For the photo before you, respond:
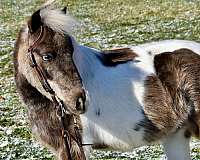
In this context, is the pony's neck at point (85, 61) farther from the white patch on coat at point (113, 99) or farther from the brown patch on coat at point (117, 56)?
the brown patch on coat at point (117, 56)

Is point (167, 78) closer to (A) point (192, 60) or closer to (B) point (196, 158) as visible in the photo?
(A) point (192, 60)

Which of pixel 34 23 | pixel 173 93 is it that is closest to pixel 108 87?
pixel 173 93

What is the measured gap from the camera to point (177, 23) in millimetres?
19672

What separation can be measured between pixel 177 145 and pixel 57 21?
2221 millimetres

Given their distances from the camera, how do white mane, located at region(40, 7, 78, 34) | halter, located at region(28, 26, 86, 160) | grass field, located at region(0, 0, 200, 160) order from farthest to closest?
grass field, located at region(0, 0, 200, 160) → halter, located at region(28, 26, 86, 160) → white mane, located at region(40, 7, 78, 34)

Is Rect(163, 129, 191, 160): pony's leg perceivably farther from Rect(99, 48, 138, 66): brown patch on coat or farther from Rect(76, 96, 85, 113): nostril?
Rect(76, 96, 85, 113): nostril

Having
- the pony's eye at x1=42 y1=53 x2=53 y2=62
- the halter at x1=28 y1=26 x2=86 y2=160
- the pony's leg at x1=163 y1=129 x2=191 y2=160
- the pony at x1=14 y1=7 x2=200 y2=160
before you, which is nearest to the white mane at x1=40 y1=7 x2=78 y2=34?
the pony at x1=14 y1=7 x2=200 y2=160

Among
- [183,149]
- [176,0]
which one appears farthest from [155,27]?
[183,149]

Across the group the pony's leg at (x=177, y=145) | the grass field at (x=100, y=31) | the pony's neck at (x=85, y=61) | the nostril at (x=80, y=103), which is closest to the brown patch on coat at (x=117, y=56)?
the pony's neck at (x=85, y=61)

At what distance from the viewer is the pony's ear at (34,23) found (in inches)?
203

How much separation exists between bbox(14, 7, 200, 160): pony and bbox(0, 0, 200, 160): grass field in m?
0.48

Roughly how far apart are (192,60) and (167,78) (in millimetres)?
383

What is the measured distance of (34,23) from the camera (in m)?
5.24

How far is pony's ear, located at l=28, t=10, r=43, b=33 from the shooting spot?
5163mm
